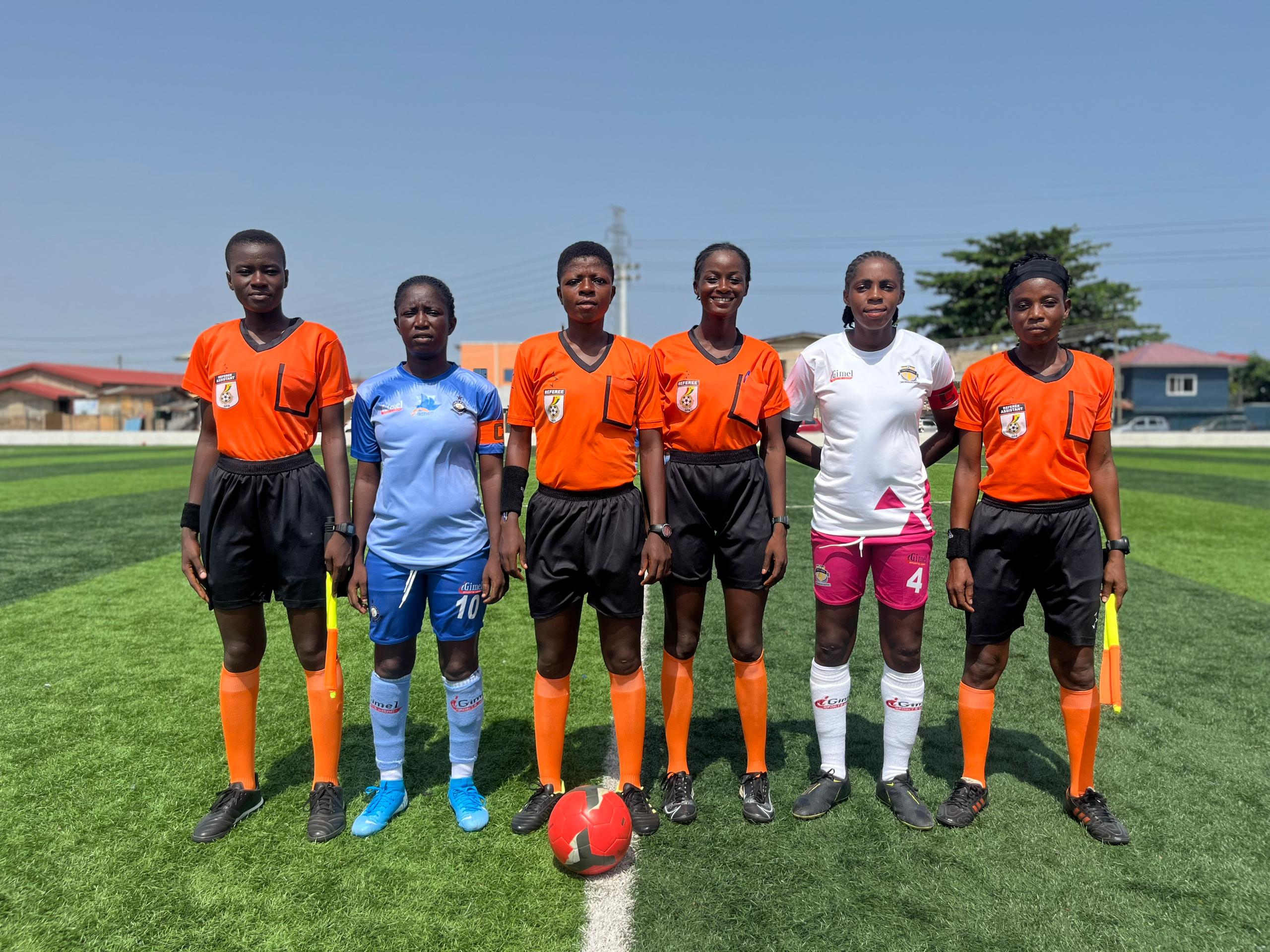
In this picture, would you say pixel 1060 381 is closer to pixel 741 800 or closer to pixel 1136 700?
pixel 741 800

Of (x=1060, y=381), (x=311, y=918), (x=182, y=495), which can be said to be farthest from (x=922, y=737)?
(x=182, y=495)

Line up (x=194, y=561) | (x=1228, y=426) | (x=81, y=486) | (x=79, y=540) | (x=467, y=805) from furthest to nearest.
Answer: (x=1228, y=426) < (x=81, y=486) < (x=79, y=540) < (x=467, y=805) < (x=194, y=561)

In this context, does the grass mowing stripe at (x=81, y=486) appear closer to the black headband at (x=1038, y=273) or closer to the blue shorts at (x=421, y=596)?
the blue shorts at (x=421, y=596)

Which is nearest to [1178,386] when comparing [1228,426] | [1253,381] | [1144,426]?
[1228,426]

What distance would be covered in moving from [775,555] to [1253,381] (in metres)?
69.5

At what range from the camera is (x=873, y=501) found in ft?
11.1

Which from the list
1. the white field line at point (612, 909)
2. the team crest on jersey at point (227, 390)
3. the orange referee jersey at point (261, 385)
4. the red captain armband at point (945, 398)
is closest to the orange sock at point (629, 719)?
the white field line at point (612, 909)

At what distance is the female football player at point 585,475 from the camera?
320 cm

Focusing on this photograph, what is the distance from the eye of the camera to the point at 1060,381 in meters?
3.29

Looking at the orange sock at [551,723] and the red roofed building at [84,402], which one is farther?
the red roofed building at [84,402]

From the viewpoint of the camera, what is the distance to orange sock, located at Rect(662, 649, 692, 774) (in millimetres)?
3578

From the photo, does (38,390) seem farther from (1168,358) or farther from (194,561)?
(1168,358)

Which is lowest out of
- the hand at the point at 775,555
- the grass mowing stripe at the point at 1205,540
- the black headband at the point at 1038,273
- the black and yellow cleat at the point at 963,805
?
the grass mowing stripe at the point at 1205,540

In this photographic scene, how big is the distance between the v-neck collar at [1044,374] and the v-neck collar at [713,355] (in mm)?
1121
